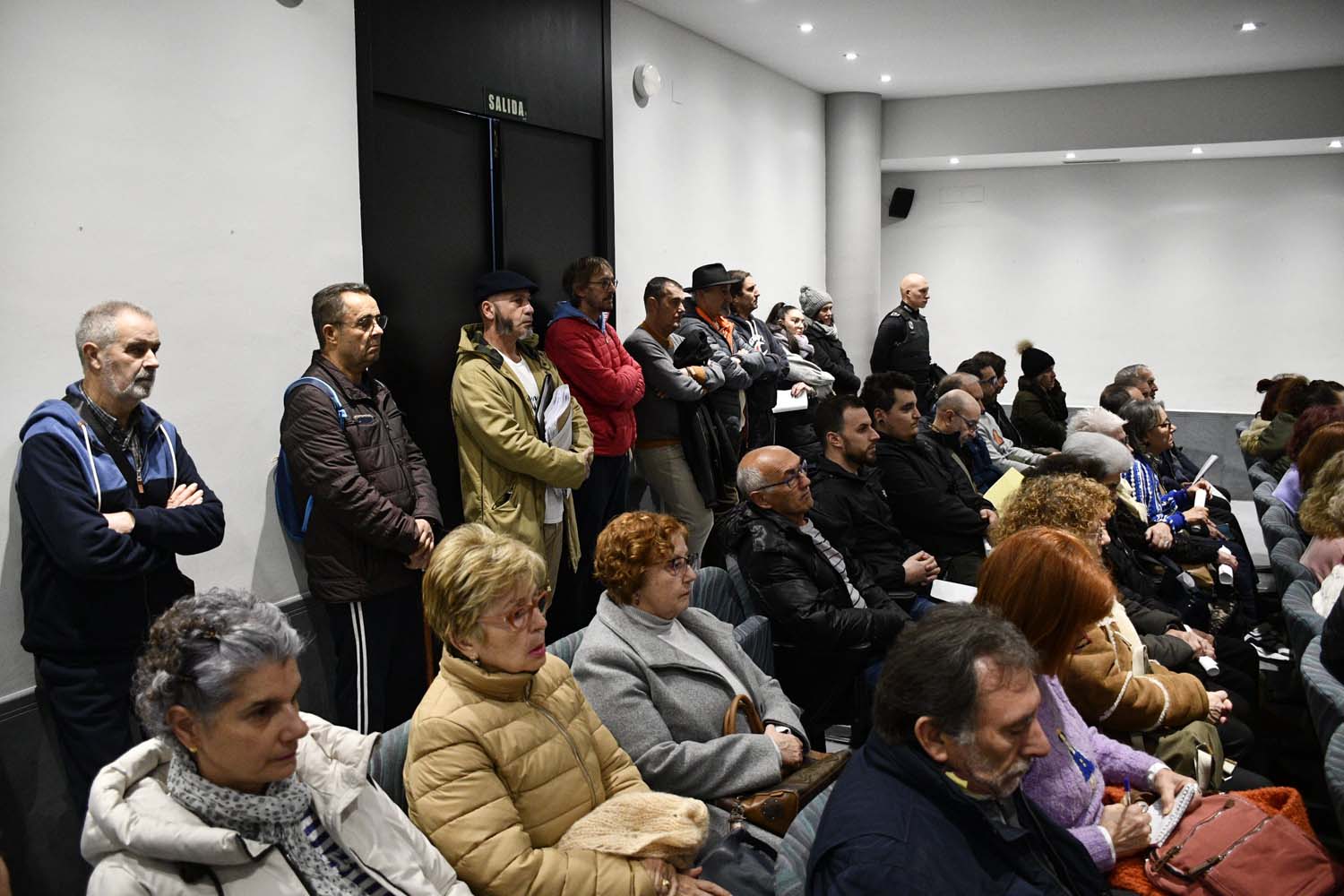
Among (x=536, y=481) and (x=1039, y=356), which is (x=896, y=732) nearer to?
(x=536, y=481)

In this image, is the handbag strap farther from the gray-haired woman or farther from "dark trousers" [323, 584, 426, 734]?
"dark trousers" [323, 584, 426, 734]

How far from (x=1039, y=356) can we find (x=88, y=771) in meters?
6.62


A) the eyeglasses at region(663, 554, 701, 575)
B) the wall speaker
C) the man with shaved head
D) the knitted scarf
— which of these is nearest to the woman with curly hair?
the eyeglasses at region(663, 554, 701, 575)

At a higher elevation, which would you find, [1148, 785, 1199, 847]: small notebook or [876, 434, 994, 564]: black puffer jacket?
[876, 434, 994, 564]: black puffer jacket

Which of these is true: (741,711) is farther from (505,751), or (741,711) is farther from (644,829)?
(505,751)

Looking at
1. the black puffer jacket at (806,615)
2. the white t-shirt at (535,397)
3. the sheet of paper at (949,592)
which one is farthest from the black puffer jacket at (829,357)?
the black puffer jacket at (806,615)

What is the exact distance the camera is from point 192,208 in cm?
338

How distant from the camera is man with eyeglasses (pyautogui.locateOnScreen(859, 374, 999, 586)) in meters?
4.30

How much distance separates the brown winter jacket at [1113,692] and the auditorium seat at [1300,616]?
52 centimetres

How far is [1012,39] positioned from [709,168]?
2271mm

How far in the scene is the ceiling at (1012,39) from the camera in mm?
6707

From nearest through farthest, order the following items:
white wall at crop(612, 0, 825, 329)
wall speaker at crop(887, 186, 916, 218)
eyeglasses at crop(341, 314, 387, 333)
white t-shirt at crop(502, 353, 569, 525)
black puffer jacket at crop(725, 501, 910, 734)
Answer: black puffer jacket at crop(725, 501, 910, 734) → eyeglasses at crop(341, 314, 387, 333) → white t-shirt at crop(502, 353, 569, 525) → white wall at crop(612, 0, 825, 329) → wall speaker at crop(887, 186, 916, 218)

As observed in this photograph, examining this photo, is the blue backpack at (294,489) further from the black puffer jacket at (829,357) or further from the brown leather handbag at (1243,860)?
the black puffer jacket at (829,357)

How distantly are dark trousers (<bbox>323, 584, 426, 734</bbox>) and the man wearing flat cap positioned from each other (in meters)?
0.48
